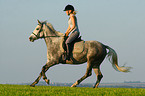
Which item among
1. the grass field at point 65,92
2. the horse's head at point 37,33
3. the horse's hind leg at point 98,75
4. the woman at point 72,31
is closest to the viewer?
the grass field at point 65,92

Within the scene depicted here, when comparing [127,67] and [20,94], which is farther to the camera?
[127,67]

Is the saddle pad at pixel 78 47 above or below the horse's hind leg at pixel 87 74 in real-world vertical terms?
above

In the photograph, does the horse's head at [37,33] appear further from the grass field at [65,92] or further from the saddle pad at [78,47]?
the grass field at [65,92]

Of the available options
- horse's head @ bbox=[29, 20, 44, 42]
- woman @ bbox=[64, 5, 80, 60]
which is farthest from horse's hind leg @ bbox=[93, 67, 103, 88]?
horse's head @ bbox=[29, 20, 44, 42]

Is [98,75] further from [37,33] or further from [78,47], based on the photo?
[37,33]

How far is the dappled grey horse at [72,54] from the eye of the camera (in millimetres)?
11930

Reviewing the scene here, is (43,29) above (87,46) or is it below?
above

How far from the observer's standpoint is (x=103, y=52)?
40.3ft

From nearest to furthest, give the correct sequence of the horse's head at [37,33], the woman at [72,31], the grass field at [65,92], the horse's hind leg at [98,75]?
1. the grass field at [65,92]
2. the woman at [72,31]
3. the horse's hind leg at [98,75]
4. the horse's head at [37,33]

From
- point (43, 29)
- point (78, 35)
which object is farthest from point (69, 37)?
point (43, 29)

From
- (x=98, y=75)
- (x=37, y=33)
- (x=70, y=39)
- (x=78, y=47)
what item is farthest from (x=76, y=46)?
(x=37, y=33)

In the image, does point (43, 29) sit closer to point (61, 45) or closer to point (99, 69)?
point (61, 45)

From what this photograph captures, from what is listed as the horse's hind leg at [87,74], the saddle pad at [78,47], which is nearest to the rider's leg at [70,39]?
the saddle pad at [78,47]

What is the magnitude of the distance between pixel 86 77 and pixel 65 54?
5.01 ft
